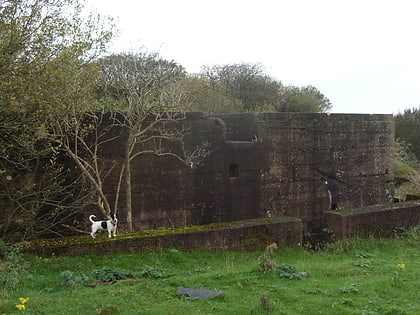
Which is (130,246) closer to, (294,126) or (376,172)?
(294,126)

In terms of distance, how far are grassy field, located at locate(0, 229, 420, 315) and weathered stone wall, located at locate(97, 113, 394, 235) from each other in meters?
2.68

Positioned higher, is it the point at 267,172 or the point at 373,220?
the point at 267,172

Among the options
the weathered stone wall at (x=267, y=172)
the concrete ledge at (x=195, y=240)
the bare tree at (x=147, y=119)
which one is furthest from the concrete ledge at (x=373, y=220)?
the bare tree at (x=147, y=119)

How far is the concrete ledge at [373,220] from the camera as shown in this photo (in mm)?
9547

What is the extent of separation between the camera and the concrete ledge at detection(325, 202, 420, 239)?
955 centimetres

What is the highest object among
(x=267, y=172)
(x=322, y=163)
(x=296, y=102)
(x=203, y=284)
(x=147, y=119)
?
(x=296, y=102)

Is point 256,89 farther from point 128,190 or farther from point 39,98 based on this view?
point 39,98

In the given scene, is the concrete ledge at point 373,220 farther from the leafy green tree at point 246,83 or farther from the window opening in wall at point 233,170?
the leafy green tree at point 246,83

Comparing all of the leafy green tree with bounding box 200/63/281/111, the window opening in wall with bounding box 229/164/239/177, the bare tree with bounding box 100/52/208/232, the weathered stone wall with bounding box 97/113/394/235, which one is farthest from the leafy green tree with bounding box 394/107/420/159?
the bare tree with bounding box 100/52/208/232

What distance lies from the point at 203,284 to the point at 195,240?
7.77 feet

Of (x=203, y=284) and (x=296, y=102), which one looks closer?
(x=203, y=284)

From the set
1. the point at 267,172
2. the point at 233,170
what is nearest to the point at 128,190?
the point at 233,170

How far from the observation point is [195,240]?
814 centimetres

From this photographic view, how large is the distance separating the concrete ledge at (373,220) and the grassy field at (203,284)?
1472 millimetres
